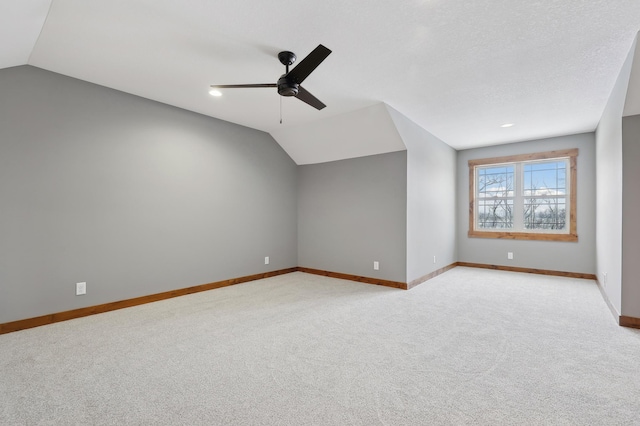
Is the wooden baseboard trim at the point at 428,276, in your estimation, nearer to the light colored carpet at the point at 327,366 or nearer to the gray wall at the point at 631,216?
the light colored carpet at the point at 327,366

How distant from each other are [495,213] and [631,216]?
3.07 metres

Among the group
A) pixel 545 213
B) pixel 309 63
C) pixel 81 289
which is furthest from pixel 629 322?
pixel 81 289

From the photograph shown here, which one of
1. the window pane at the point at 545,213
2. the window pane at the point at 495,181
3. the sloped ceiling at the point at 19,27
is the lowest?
the window pane at the point at 545,213

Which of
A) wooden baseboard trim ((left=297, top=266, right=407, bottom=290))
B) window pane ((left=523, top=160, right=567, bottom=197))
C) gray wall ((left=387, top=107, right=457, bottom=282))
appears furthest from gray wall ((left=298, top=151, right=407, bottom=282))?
window pane ((left=523, top=160, right=567, bottom=197))

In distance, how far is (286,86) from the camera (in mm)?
2432

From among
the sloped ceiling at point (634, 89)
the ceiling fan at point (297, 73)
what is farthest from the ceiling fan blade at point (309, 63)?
the sloped ceiling at point (634, 89)

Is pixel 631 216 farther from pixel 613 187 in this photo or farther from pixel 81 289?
pixel 81 289

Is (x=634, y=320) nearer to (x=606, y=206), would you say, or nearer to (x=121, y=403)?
(x=606, y=206)

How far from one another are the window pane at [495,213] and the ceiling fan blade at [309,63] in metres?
5.15

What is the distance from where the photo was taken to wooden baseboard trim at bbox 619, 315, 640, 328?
282 cm

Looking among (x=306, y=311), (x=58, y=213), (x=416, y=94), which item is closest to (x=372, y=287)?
(x=306, y=311)

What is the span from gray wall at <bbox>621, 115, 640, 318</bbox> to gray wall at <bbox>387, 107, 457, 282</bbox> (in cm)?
223

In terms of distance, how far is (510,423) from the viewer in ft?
5.09

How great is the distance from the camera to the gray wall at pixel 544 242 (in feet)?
16.2
